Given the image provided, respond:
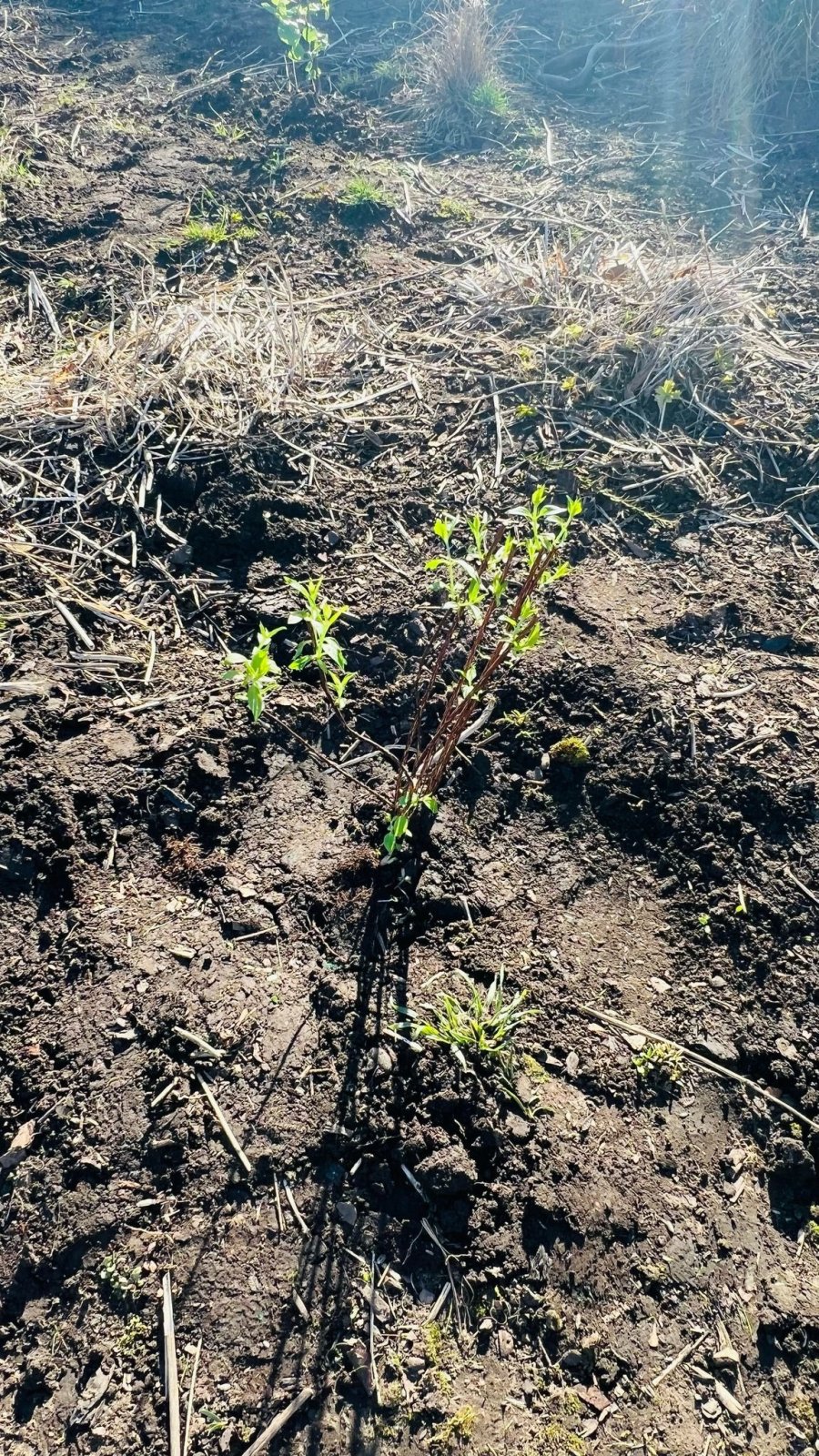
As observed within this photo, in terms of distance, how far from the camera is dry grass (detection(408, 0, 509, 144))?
593cm

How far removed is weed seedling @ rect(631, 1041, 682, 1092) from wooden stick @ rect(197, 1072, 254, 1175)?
1025 millimetres

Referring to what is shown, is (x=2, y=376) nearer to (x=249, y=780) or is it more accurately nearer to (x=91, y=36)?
(x=249, y=780)

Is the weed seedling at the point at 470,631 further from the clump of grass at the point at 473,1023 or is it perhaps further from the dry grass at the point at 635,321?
the dry grass at the point at 635,321

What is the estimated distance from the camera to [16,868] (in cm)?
239

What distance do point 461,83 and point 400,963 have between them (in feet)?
21.5

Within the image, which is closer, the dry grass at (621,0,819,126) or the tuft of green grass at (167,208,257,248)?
the tuft of green grass at (167,208,257,248)

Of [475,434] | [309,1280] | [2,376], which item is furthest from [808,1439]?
[2,376]

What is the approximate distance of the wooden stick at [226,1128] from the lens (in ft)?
6.55

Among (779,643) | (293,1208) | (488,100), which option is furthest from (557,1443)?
(488,100)

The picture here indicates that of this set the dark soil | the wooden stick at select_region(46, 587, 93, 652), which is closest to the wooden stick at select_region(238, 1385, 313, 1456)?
the dark soil

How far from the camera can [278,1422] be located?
170cm

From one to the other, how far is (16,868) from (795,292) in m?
4.91

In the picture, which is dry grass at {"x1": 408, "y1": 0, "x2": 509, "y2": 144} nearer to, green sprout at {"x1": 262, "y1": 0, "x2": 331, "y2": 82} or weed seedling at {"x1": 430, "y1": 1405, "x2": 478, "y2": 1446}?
green sprout at {"x1": 262, "y1": 0, "x2": 331, "y2": 82}

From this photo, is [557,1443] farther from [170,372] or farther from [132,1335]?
[170,372]
